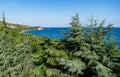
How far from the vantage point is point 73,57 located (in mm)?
17891

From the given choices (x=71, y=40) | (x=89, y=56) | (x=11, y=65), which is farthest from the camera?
(x=11, y=65)

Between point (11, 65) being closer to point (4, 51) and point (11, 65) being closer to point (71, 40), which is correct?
point (4, 51)

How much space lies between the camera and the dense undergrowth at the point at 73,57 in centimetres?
1705

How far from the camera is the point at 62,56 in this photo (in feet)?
58.1

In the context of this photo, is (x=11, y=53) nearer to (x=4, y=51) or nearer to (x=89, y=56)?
(x=4, y=51)

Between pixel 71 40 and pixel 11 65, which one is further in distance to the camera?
pixel 11 65

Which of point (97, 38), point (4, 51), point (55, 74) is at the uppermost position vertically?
point (97, 38)

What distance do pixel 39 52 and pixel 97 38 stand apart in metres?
4.62

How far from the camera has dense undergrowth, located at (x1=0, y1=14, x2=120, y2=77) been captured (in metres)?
17.0

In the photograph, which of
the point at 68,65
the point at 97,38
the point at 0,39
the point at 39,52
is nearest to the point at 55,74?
the point at 68,65

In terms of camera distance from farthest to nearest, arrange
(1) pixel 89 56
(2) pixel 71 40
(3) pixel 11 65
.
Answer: (3) pixel 11 65
(2) pixel 71 40
(1) pixel 89 56

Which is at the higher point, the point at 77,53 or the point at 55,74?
the point at 77,53

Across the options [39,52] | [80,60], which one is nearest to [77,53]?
[80,60]

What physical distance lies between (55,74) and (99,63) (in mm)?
3179
